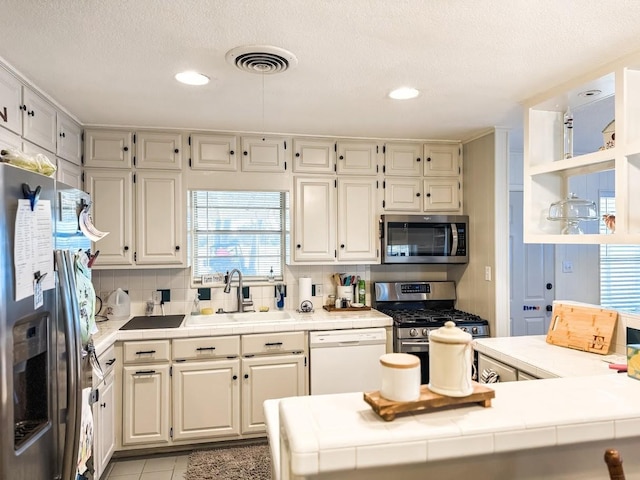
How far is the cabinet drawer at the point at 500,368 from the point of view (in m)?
2.10

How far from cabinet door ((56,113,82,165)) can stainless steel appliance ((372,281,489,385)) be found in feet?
8.39

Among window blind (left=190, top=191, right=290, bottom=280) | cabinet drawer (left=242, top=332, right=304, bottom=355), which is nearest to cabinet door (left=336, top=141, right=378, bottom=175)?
window blind (left=190, top=191, right=290, bottom=280)

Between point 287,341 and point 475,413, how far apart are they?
86.1 inches

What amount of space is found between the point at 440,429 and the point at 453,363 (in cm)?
14

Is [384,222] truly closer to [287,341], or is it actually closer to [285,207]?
[285,207]

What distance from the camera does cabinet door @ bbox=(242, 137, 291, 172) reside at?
3293mm

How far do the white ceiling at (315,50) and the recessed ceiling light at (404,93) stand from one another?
0.05 meters

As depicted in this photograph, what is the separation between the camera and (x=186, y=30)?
5.52ft

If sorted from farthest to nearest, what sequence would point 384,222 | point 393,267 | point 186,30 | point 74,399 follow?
point 393,267 < point 384,222 < point 186,30 < point 74,399

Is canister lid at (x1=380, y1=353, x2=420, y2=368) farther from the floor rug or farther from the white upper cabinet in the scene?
the floor rug

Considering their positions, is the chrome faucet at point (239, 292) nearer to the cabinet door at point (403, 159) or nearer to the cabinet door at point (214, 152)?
the cabinet door at point (214, 152)

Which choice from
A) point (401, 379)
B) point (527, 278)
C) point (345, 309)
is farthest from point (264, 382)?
point (527, 278)

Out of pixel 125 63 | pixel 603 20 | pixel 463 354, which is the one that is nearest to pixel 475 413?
pixel 463 354

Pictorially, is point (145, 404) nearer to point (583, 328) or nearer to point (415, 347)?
point (415, 347)
